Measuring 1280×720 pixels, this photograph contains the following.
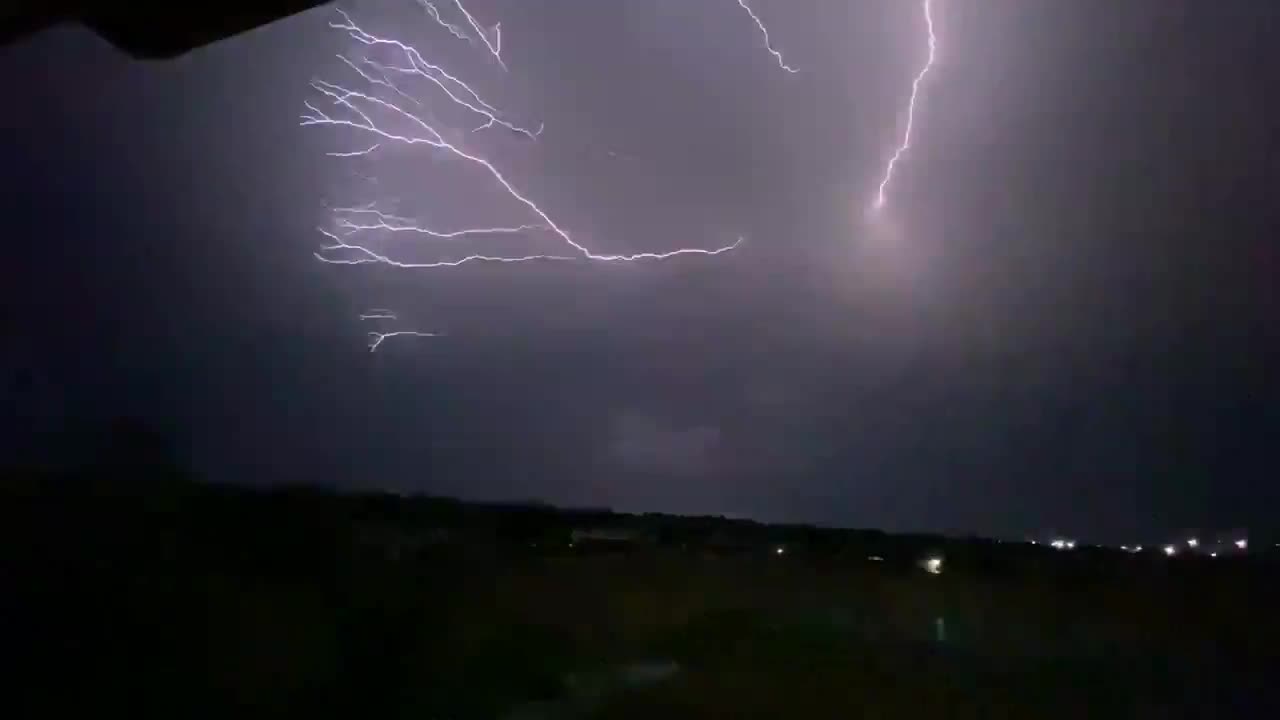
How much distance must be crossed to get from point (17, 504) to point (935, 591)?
Answer: 5.11 feet

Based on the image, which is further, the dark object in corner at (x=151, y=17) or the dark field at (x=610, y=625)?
the dark object in corner at (x=151, y=17)

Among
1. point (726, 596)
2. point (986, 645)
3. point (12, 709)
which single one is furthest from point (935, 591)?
point (12, 709)

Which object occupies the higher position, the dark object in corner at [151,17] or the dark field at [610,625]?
the dark object in corner at [151,17]

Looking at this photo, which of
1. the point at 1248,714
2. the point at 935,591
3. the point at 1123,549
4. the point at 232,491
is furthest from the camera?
the point at 232,491

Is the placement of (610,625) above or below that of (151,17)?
below

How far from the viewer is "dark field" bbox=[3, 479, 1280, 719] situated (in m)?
1.13

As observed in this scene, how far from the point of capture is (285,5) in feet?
4.85

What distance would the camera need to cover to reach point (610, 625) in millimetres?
1180

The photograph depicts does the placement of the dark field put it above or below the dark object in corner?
below

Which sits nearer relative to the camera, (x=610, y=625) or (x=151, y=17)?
(x=610, y=625)

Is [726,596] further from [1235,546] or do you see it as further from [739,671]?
[1235,546]

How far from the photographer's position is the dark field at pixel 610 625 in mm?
1127

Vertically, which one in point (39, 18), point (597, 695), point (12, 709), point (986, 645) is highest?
point (39, 18)

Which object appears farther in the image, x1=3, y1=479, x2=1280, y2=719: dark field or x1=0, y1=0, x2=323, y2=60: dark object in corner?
x1=0, y1=0, x2=323, y2=60: dark object in corner
